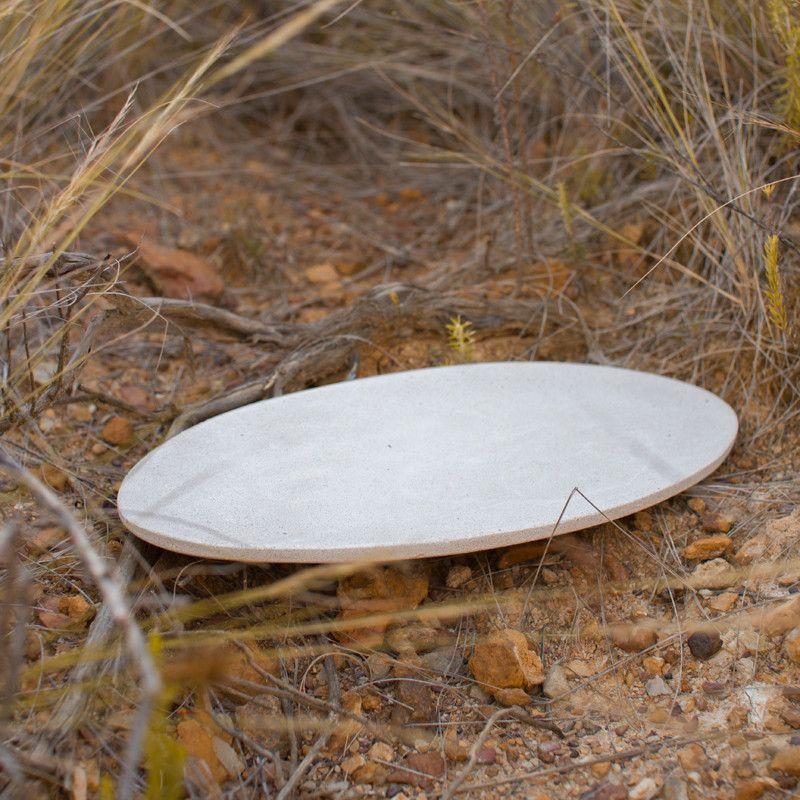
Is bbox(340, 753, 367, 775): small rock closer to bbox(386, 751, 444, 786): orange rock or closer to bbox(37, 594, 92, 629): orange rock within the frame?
bbox(386, 751, 444, 786): orange rock

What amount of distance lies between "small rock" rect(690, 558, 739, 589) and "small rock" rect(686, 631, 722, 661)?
11cm

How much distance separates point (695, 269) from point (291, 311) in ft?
2.90

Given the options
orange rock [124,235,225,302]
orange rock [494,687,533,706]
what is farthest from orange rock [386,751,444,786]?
orange rock [124,235,225,302]

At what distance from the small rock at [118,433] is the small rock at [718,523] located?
999 millimetres

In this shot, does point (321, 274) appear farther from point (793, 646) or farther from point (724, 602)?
point (793, 646)

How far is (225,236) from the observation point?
2.37m

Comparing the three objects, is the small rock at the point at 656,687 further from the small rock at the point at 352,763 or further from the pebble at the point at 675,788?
the small rock at the point at 352,763

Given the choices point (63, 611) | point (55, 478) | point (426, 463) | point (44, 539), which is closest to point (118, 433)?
point (55, 478)

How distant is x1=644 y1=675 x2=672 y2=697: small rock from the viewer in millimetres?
1258

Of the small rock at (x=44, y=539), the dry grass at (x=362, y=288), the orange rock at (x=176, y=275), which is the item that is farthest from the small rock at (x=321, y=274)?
the small rock at (x=44, y=539)

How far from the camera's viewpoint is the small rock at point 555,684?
1266 mm

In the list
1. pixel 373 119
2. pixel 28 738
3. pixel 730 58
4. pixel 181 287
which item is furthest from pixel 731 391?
pixel 373 119

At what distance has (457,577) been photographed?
1414mm

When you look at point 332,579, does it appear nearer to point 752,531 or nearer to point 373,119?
point 752,531
